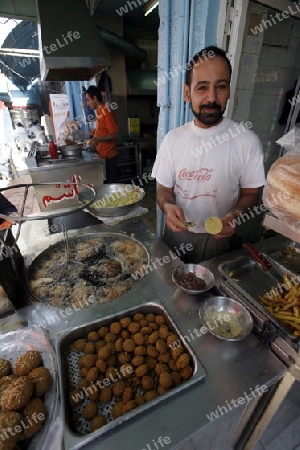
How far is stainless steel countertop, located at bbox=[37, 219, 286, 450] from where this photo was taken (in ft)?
2.86

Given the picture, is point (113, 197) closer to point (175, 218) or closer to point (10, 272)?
point (175, 218)

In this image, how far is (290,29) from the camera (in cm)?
294

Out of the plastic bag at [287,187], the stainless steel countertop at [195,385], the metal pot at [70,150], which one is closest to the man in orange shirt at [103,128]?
the metal pot at [70,150]

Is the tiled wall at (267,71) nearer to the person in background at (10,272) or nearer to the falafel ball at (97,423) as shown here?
the person in background at (10,272)

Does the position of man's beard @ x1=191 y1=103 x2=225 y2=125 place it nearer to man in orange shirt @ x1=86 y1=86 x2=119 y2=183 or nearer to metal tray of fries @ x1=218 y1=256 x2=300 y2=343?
metal tray of fries @ x1=218 y1=256 x2=300 y2=343

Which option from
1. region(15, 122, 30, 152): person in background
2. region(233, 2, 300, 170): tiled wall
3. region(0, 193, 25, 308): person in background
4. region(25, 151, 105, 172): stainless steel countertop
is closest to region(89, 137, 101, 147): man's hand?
region(25, 151, 105, 172): stainless steel countertop

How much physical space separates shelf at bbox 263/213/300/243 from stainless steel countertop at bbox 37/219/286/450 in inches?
26.2

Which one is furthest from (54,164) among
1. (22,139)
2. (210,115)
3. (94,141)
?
(22,139)

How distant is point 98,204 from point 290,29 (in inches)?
131

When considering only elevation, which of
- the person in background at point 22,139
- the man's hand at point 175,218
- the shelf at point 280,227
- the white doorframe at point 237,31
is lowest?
the person in background at point 22,139

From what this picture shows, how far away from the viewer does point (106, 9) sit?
18.1 ft

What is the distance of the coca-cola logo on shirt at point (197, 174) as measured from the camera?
1952 millimetres

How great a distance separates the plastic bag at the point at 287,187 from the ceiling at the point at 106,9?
5.70m

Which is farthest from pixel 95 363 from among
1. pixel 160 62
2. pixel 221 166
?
pixel 160 62
